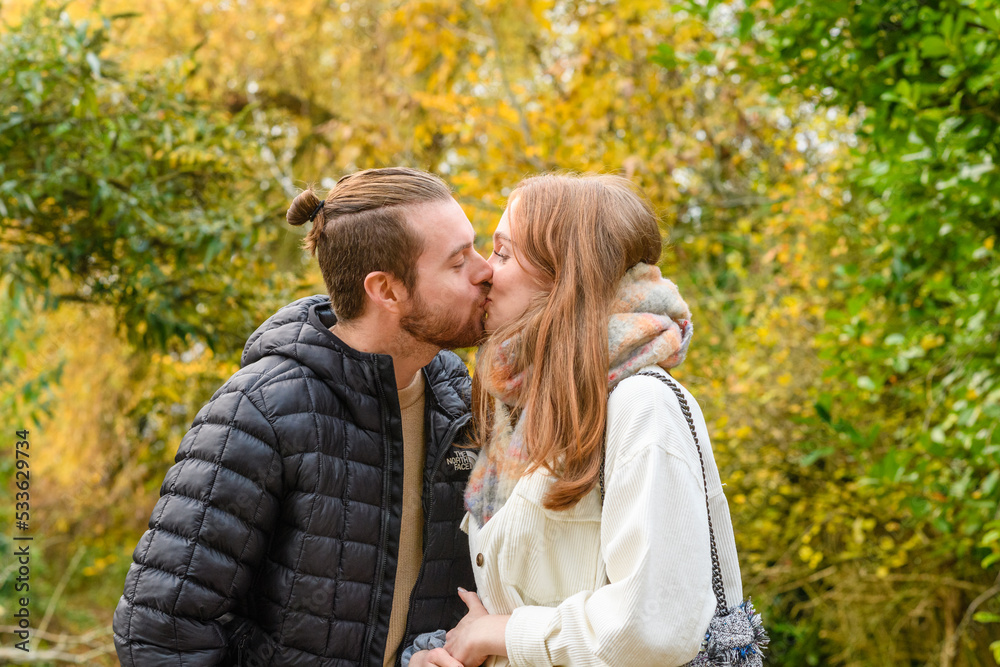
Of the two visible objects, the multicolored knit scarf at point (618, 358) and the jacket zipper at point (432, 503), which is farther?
the jacket zipper at point (432, 503)

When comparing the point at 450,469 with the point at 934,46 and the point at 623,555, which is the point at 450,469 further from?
the point at 934,46

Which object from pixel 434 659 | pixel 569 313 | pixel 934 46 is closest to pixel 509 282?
Answer: pixel 569 313

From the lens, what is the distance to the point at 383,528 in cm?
174

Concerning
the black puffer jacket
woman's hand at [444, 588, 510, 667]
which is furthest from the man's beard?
woman's hand at [444, 588, 510, 667]

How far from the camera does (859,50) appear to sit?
2.48 m

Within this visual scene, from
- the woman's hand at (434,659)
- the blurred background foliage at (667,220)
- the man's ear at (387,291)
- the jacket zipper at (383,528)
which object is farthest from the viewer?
the blurred background foliage at (667,220)

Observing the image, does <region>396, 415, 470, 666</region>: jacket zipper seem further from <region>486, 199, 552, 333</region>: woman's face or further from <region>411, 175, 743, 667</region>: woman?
<region>486, 199, 552, 333</region>: woman's face

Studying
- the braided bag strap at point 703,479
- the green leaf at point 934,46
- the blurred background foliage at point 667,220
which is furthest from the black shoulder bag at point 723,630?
the green leaf at point 934,46

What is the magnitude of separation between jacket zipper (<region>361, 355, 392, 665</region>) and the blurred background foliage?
57.1 inches

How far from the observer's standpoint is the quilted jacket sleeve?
4.96 ft

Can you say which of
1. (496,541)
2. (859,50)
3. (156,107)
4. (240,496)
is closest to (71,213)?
(156,107)

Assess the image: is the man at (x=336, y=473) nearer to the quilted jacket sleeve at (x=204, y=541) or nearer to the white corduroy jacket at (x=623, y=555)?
the quilted jacket sleeve at (x=204, y=541)

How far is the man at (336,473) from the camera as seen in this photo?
5.07 ft

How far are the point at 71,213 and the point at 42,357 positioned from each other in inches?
88.3
